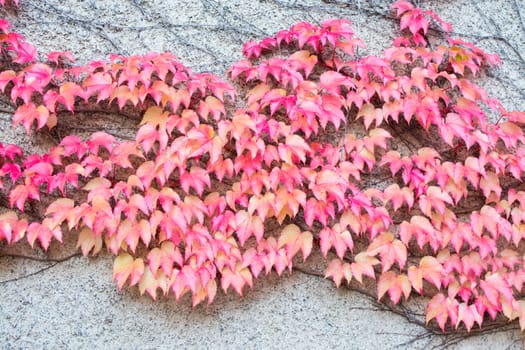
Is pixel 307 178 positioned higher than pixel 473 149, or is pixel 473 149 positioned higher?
pixel 473 149

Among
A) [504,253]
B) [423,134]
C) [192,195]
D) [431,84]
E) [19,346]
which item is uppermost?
[431,84]

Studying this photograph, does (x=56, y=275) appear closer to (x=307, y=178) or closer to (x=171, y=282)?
(x=171, y=282)

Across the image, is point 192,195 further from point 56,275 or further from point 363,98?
point 363,98

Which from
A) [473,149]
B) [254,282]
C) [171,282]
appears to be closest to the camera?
[171,282]

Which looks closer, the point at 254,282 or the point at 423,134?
the point at 254,282

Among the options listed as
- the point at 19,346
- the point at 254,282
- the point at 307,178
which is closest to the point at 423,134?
the point at 307,178

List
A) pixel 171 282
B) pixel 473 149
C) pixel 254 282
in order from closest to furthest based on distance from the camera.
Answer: pixel 171 282
pixel 254 282
pixel 473 149
